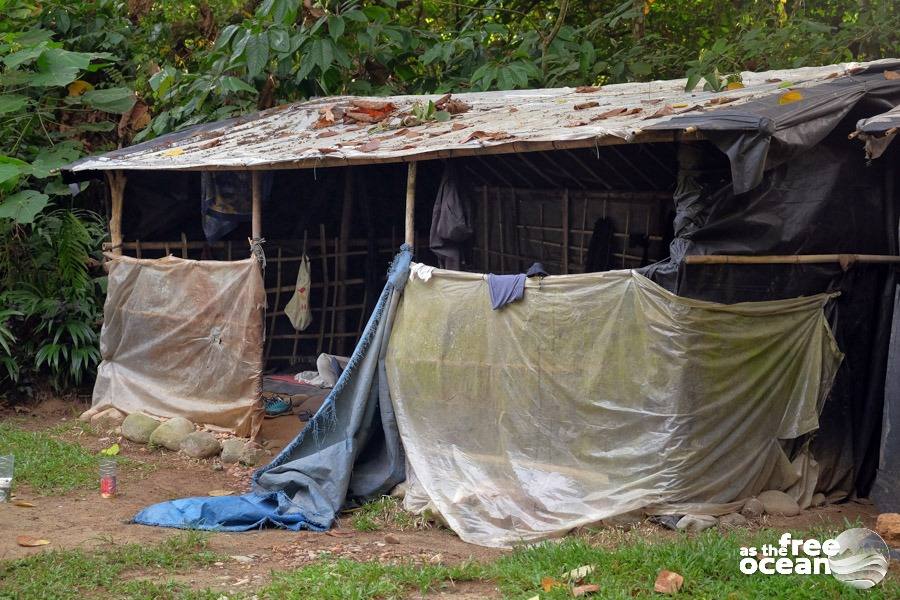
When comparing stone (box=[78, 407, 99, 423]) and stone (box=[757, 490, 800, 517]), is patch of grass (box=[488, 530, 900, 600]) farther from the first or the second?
stone (box=[78, 407, 99, 423])

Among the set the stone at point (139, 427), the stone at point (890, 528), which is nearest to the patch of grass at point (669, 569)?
the stone at point (890, 528)

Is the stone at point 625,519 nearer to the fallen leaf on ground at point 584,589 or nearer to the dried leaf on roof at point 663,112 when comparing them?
the fallen leaf on ground at point 584,589

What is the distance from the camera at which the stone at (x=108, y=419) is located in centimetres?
920

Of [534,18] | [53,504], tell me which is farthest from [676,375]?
[534,18]

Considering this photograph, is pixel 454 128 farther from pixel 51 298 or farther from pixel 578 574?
pixel 51 298

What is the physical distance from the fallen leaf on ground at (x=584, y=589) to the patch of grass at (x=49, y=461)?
4.33 m

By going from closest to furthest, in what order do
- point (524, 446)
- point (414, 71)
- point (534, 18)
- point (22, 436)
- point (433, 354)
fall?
point (524, 446) < point (433, 354) < point (22, 436) < point (414, 71) < point (534, 18)

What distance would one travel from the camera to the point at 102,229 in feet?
35.3

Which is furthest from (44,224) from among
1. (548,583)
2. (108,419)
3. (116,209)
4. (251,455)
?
(548,583)

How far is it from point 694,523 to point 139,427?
5.25 m

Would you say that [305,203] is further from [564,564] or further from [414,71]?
[564,564]

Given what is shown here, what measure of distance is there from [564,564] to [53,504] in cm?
390

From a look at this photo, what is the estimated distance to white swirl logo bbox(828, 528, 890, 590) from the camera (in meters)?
4.54

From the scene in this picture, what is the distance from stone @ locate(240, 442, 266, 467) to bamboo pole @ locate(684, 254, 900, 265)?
406 centimetres
